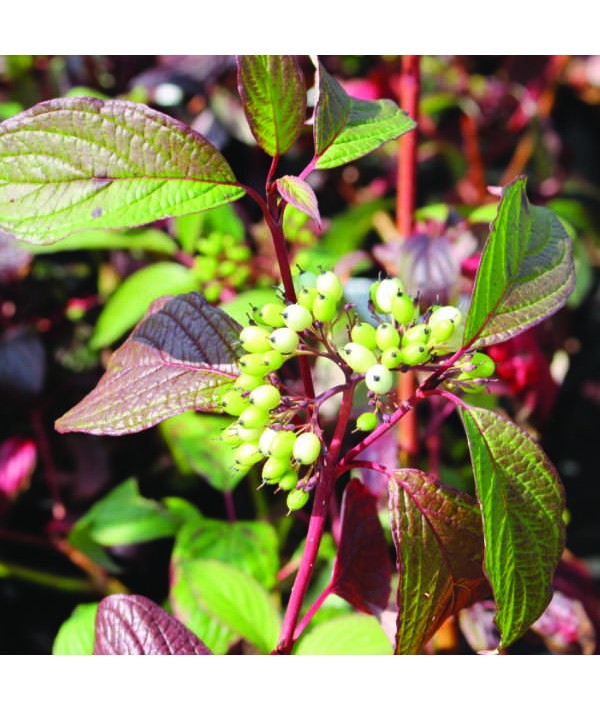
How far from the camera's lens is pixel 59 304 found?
1304 millimetres

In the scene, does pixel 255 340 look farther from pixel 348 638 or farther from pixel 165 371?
pixel 348 638

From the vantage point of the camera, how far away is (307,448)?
449 millimetres

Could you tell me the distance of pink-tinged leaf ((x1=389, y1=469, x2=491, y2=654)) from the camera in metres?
0.49

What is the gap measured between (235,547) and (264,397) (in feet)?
1.47

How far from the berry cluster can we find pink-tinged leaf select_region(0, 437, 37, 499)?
66cm

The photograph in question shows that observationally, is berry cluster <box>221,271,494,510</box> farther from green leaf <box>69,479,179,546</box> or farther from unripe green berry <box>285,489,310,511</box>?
green leaf <box>69,479,179,546</box>

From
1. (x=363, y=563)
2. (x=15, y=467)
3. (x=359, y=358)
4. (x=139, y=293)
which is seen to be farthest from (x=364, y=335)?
(x=15, y=467)

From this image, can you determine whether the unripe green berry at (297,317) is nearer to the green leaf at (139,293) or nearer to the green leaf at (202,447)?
the green leaf at (202,447)

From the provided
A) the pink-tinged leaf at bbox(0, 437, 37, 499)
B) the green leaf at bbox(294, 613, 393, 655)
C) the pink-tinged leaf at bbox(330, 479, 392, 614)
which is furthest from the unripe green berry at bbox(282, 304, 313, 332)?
the pink-tinged leaf at bbox(0, 437, 37, 499)

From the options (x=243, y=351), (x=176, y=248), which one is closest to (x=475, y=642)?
(x=243, y=351)

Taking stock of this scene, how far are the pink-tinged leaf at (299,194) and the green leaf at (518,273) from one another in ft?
0.35

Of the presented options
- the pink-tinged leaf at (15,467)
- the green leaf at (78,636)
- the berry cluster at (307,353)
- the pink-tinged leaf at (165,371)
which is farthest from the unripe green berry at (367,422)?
the pink-tinged leaf at (15,467)

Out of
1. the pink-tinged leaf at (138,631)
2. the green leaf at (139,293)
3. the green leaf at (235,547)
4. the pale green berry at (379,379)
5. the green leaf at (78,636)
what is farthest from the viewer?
the green leaf at (139,293)

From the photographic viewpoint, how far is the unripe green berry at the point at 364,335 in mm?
464
